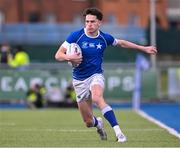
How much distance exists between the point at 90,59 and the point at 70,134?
213 centimetres

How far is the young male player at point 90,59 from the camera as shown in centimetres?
1230

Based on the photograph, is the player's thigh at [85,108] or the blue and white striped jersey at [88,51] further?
the player's thigh at [85,108]

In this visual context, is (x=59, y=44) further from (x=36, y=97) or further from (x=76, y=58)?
(x=76, y=58)

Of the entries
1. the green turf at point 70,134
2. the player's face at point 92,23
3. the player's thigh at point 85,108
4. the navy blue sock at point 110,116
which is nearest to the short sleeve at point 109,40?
the player's face at point 92,23

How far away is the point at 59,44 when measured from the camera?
45219mm

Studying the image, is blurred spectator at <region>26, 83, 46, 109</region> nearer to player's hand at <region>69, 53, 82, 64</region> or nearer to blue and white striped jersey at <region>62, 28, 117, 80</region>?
blue and white striped jersey at <region>62, 28, 117, 80</region>

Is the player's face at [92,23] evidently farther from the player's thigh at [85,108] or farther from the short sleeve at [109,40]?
the player's thigh at [85,108]

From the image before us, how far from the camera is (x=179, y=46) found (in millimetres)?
49156

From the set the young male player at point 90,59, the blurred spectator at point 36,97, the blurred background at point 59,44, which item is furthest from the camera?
the blurred background at point 59,44

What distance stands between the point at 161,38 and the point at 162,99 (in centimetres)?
1986

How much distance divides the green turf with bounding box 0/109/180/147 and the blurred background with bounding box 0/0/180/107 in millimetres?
8676

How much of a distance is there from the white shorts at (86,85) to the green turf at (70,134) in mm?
710

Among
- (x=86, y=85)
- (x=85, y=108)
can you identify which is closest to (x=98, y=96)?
(x=86, y=85)

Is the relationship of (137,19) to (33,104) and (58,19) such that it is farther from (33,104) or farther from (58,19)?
(33,104)
